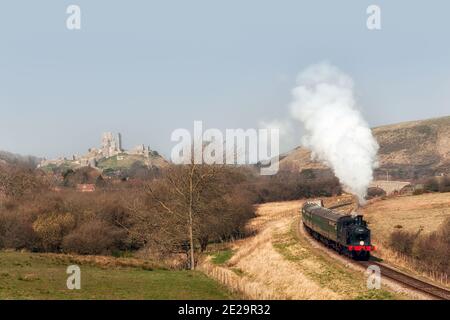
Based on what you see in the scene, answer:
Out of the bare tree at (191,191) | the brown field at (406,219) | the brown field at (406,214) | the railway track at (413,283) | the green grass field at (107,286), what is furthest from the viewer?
the brown field at (406,214)

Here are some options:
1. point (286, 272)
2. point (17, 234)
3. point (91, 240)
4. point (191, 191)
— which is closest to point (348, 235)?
point (286, 272)

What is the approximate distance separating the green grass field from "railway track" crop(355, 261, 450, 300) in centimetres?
1053

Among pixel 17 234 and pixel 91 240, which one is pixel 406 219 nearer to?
pixel 91 240

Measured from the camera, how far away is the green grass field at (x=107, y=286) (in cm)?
2266

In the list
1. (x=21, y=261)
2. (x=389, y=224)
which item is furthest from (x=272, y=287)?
(x=389, y=224)

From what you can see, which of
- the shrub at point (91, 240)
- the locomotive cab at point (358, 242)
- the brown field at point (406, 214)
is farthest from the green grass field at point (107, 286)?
the brown field at point (406, 214)

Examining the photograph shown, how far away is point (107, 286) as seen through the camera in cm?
2606

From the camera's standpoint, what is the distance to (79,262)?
41.5 metres

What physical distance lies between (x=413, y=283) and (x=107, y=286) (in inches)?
696

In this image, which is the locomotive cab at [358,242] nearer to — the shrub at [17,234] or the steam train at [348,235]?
the steam train at [348,235]

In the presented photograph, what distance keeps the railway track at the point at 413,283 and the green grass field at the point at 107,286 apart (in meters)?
10.5
